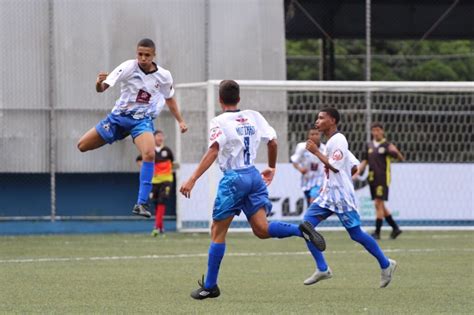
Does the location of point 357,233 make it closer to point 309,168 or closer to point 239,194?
point 239,194

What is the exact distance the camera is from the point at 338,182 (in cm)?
1276

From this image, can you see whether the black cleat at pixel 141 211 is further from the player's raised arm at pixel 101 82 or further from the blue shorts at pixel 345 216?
the blue shorts at pixel 345 216

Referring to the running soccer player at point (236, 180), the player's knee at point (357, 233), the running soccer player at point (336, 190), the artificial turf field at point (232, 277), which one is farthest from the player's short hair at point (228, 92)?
the player's knee at point (357, 233)

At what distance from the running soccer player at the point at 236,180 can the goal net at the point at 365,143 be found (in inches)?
→ 398

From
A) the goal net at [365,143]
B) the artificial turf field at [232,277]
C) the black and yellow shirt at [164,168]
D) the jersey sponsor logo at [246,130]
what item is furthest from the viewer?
the goal net at [365,143]

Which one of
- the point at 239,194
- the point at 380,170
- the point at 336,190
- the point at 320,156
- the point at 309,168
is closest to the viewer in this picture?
the point at 239,194

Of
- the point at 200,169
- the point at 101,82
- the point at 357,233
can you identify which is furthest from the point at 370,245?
the point at 101,82

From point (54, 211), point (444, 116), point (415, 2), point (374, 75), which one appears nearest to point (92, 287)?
point (54, 211)

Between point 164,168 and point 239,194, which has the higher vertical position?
point 239,194

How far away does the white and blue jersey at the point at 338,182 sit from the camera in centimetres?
1266

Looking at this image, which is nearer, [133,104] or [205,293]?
[205,293]

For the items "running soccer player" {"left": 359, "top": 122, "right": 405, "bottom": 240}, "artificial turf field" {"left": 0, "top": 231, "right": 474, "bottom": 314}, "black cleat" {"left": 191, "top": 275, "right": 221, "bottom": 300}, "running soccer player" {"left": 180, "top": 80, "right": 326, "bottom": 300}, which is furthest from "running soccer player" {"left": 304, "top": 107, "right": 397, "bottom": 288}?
"running soccer player" {"left": 359, "top": 122, "right": 405, "bottom": 240}

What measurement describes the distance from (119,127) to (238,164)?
2.74 metres

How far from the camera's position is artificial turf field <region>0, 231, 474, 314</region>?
1040cm
